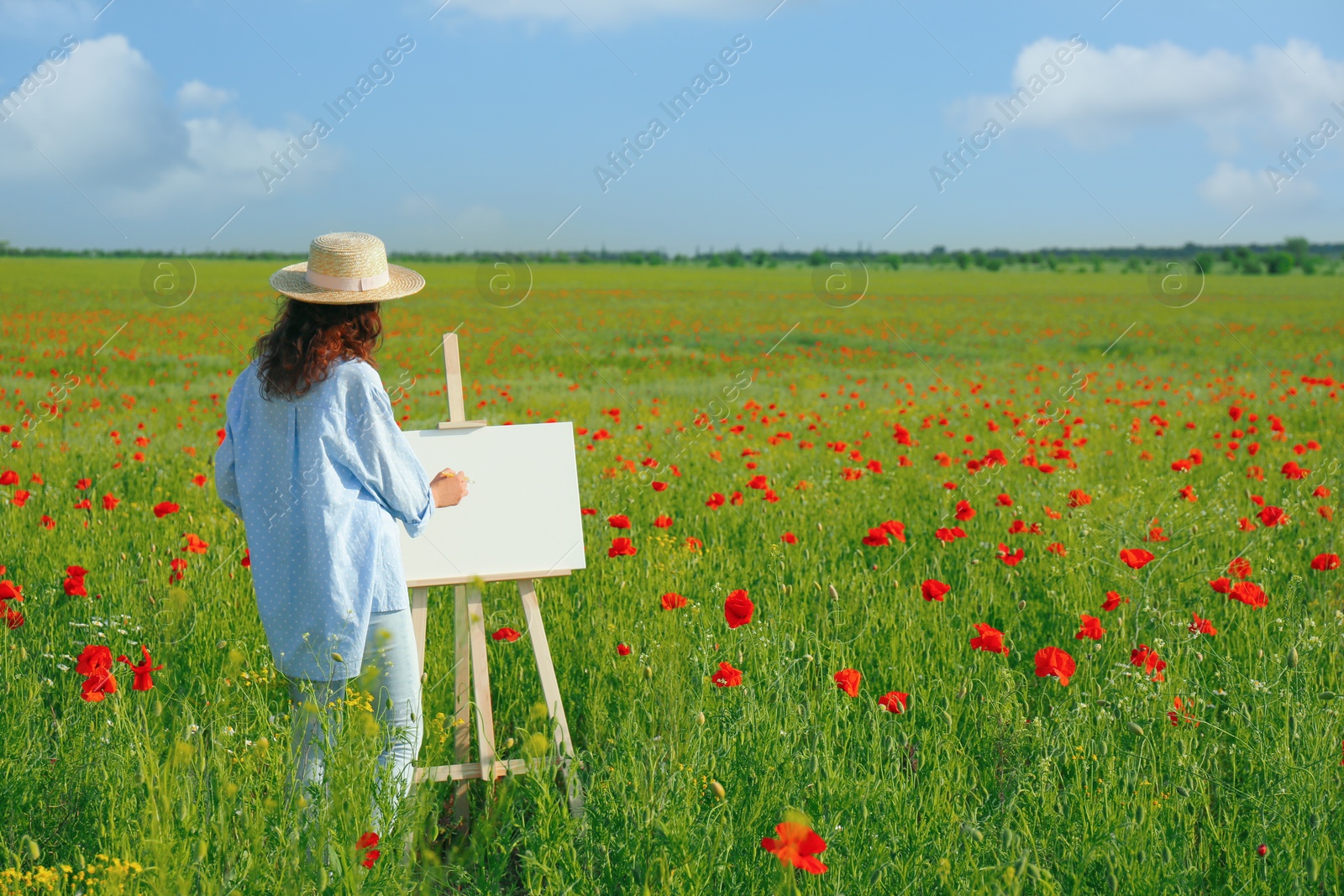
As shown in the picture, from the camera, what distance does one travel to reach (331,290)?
244 cm

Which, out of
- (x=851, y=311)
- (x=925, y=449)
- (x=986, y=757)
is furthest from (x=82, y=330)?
(x=851, y=311)

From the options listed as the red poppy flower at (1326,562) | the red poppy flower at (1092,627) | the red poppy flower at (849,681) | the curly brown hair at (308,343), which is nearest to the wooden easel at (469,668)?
the curly brown hair at (308,343)

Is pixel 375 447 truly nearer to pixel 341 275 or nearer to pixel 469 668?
pixel 341 275

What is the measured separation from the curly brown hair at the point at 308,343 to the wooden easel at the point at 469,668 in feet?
0.78

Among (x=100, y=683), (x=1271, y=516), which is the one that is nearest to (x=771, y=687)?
(x=100, y=683)

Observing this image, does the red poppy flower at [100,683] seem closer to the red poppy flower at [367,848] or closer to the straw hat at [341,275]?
the red poppy flower at [367,848]

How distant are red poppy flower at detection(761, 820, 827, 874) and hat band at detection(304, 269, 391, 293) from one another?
1.71m

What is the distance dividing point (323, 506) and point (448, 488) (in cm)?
41

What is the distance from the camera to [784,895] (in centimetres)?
167

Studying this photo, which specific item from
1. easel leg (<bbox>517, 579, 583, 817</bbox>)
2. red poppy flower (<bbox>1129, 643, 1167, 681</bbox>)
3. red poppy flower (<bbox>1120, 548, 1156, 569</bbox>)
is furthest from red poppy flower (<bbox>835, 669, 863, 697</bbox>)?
red poppy flower (<bbox>1120, 548, 1156, 569</bbox>)

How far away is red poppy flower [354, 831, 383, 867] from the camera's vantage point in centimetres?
184

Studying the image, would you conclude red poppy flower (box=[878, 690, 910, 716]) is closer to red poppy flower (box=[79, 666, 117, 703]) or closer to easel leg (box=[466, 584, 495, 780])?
easel leg (box=[466, 584, 495, 780])

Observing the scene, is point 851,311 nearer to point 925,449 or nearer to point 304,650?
point 925,449

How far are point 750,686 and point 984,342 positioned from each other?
838 inches
